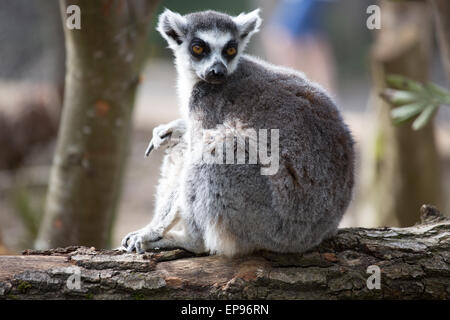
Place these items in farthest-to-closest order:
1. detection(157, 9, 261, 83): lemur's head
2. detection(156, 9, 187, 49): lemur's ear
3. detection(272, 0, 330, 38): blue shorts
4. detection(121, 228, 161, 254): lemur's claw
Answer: detection(272, 0, 330, 38): blue shorts, detection(156, 9, 187, 49): lemur's ear, detection(157, 9, 261, 83): lemur's head, detection(121, 228, 161, 254): lemur's claw

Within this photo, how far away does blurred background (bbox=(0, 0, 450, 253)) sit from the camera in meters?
7.43

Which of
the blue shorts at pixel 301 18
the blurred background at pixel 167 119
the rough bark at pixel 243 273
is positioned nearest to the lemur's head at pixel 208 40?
the blurred background at pixel 167 119

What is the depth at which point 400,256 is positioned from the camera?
393 centimetres

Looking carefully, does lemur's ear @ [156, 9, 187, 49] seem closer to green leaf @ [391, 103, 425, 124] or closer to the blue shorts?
green leaf @ [391, 103, 425, 124]

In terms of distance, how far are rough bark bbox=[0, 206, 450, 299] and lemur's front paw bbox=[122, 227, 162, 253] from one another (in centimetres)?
12

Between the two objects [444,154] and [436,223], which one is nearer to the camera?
[436,223]

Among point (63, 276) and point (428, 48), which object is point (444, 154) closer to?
point (428, 48)

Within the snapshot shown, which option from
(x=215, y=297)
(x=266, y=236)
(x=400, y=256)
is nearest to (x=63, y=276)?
(x=215, y=297)

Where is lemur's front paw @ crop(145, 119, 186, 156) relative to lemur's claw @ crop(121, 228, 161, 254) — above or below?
above

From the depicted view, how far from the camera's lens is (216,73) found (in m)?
4.34
